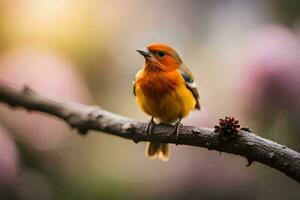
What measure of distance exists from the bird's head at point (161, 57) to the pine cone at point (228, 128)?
1.33ft

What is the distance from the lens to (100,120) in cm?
134

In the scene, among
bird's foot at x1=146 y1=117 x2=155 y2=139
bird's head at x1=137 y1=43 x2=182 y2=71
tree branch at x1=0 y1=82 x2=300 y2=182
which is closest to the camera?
Result: tree branch at x1=0 y1=82 x2=300 y2=182

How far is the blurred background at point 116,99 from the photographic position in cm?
149

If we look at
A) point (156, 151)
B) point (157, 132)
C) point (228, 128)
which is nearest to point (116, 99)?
point (156, 151)

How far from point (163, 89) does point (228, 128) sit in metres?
0.45

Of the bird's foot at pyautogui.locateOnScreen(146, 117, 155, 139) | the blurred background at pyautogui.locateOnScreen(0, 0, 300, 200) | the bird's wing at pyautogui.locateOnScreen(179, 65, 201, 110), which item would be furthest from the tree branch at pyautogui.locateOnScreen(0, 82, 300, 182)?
the bird's wing at pyautogui.locateOnScreen(179, 65, 201, 110)

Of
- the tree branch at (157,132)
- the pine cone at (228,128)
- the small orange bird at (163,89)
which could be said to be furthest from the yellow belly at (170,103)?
the pine cone at (228,128)

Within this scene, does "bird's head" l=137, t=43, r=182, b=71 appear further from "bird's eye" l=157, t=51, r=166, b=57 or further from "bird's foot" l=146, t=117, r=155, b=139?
"bird's foot" l=146, t=117, r=155, b=139

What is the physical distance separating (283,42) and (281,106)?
0.50 feet

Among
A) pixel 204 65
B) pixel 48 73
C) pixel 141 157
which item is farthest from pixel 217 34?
pixel 48 73

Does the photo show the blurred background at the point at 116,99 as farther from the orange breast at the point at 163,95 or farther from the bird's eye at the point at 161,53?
the bird's eye at the point at 161,53

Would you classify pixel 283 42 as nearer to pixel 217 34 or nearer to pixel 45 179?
pixel 217 34

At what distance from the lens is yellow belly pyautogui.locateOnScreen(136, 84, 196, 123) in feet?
4.81

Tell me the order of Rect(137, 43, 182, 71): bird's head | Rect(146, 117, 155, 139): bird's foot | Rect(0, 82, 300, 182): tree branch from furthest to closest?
Rect(137, 43, 182, 71): bird's head → Rect(146, 117, 155, 139): bird's foot → Rect(0, 82, 300, 182): tree branch
